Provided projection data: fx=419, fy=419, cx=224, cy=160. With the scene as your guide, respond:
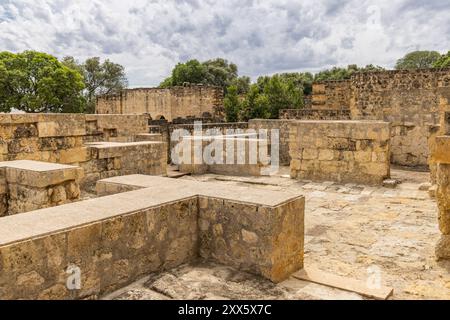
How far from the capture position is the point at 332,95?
19578mm

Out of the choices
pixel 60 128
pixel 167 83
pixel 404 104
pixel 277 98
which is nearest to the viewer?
pixel 60 128

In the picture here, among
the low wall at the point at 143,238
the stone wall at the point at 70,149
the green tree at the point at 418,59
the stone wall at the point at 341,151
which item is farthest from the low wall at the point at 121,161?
the green tree at the point at 418,59

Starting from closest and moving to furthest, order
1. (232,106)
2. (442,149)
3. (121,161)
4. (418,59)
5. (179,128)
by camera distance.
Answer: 1. (442,149)
2. (121,161)
3. (179,128)
4. (232,106)
5. (418,59)

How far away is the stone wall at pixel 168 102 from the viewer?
26906 millimetres

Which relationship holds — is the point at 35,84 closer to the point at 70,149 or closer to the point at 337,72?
the point at 70,149

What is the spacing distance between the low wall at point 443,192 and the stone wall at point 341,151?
14.4 feet

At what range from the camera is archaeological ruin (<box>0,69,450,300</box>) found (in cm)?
295

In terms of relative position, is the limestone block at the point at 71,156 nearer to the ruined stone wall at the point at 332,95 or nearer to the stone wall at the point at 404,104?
the stone wall at the point at 404,104

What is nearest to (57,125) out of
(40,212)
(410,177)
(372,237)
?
(40,212)

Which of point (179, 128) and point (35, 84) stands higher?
point (35, 84)

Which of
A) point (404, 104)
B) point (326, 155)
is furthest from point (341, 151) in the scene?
point (404, 104)

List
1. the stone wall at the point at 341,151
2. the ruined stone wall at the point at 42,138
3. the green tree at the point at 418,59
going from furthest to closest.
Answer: the green tree at the point at 418,59
the stone wall at the point at 341,151
the ruined stone wall at the point at 42,138

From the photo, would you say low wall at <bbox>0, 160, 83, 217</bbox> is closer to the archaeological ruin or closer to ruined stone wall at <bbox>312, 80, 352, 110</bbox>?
the archaeological ruin

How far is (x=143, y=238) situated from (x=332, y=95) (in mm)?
17590
